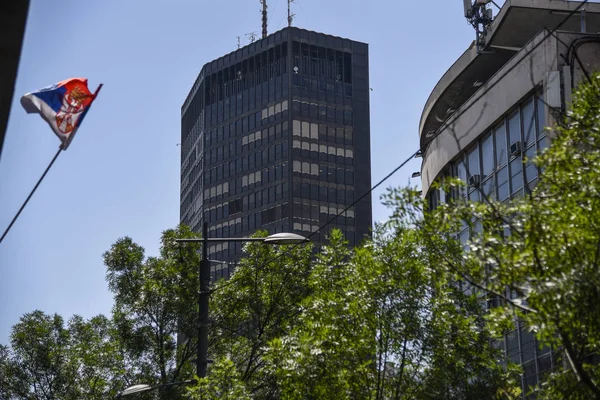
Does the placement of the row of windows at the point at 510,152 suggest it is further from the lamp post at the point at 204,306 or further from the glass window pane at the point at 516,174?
the lamp post at the point at 204,306

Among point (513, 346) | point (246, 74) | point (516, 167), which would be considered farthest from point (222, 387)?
point (246, 74)

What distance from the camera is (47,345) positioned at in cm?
4000

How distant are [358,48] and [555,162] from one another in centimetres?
12067

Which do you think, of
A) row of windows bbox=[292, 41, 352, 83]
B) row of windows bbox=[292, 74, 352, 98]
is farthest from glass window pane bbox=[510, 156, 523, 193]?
row of windows bbox=[292, 41, 352, 83]

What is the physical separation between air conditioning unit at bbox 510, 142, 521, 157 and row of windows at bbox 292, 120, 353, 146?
93262mm

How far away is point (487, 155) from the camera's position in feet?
111

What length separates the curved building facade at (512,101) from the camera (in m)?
29.8

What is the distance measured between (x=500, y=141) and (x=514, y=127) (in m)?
1.03

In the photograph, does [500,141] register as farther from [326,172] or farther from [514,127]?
[326,172]

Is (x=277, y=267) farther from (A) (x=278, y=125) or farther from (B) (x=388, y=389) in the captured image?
(A) (x=278, y=125)

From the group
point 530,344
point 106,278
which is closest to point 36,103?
point 530,344

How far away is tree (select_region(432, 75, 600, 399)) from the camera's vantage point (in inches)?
521

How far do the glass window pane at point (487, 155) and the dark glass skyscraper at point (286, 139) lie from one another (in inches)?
3446

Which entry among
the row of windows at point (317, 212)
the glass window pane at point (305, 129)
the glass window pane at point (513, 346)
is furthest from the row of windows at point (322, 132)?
the glass window pane at point (513, 346)
